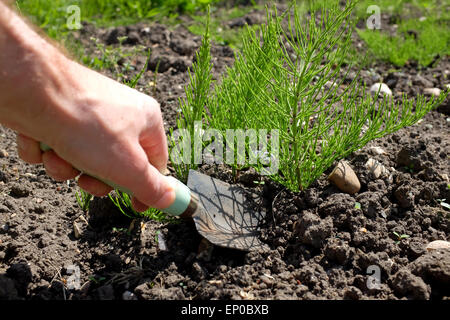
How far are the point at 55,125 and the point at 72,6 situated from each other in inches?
109

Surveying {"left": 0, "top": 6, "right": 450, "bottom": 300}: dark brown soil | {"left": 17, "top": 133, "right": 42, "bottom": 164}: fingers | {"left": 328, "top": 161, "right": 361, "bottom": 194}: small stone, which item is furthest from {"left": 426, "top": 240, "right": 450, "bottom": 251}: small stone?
{"left": 17, "top": 133, "right": 42, "bottom": 164}: fingers

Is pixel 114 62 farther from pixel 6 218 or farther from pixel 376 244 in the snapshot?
pixel 376 244

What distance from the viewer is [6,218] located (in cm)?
204

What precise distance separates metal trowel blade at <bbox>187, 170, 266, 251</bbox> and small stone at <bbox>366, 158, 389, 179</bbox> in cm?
51

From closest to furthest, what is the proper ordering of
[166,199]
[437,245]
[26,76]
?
[26,76] < [166,199] < [437,245]

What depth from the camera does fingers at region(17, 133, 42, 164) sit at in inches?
62.9

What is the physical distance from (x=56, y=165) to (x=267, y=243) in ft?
2.77

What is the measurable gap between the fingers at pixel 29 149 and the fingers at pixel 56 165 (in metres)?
0.03

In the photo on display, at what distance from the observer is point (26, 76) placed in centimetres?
130

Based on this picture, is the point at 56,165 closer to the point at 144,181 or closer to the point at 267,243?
the point at 144,181

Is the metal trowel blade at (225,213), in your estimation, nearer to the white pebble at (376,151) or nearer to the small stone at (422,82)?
the white pebble at (376,151)

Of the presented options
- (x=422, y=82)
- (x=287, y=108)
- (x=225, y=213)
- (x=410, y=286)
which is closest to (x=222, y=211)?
(x=225, y=213)

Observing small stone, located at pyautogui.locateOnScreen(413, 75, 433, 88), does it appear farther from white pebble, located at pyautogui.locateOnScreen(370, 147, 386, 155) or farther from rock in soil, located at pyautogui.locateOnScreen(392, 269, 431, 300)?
rock in soil, located at pyautogui.locateOnScreen(392, 269, 431, 300)

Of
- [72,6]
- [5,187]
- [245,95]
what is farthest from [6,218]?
[72,6]
